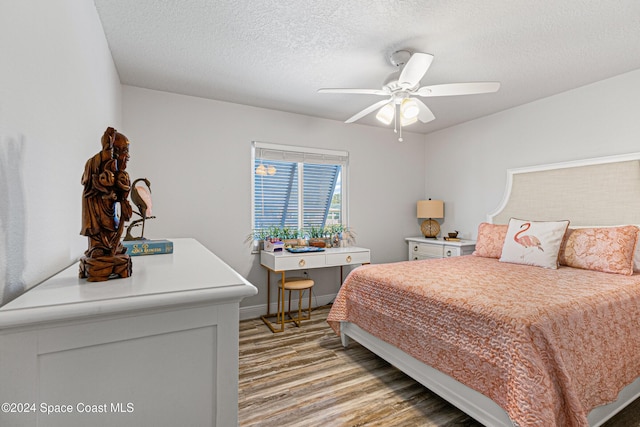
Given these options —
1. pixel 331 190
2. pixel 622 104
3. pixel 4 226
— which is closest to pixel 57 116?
pixel 4 226

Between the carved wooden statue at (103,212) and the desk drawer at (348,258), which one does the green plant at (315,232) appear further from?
the carved wooden statue at (103,212)

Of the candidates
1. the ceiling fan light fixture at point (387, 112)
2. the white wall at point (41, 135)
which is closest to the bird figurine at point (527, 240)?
the ceiling fan light fixture at point (387, 112)

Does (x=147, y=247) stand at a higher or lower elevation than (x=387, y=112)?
lower

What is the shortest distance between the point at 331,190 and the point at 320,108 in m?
1.12

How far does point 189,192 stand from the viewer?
10.8 ft

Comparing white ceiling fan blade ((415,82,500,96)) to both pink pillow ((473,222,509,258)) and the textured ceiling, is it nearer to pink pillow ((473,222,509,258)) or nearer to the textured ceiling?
the textured ceiling

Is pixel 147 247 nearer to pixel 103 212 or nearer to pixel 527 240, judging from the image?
pixel 103 212

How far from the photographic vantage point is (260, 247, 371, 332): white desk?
3.29 m

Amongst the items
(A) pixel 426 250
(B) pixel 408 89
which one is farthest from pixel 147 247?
(A) pixel 426 250

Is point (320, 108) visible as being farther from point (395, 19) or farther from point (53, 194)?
point (53, 194)

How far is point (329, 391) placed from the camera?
2.13 meters

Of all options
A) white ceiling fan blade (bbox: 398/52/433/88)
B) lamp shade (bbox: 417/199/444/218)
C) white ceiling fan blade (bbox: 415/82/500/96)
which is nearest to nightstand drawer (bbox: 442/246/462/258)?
lamp shade (bbox: 417/199/444/218)

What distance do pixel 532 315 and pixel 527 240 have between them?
5.23 ft

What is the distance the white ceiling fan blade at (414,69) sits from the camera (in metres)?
1.89
